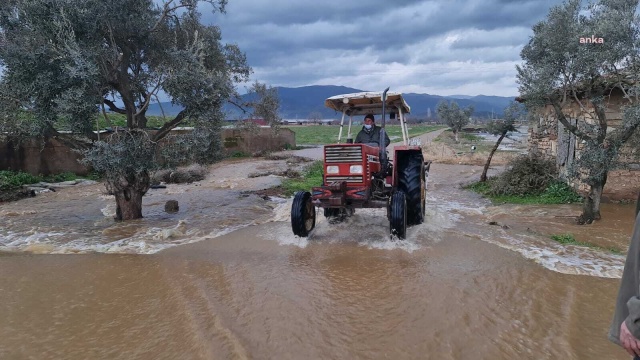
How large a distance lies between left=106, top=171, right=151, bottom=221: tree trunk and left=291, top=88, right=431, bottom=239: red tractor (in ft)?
12.8

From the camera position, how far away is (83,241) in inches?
297

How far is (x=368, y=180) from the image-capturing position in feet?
23.2

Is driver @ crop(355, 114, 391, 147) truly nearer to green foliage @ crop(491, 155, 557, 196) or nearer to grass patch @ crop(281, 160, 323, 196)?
grass patch @ crop(281, 160, 323, 196)

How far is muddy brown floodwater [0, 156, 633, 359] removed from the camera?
3.75 m

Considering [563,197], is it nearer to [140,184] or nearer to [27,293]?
[140,184]

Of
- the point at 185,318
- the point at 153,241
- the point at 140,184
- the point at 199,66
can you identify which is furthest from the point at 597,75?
the point at 140,184

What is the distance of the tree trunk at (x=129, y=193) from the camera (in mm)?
8781

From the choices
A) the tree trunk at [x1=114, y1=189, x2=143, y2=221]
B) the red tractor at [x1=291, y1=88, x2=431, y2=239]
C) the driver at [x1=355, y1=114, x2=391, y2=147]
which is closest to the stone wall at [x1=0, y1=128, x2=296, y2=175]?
the tree trunk at [x1=114, y1=189, x2=143, y2=221]

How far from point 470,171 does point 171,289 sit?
15285 millimetres

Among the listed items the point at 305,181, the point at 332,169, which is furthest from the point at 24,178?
the point at 332,169

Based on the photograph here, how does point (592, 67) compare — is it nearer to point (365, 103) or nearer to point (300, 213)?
point (365, 103)

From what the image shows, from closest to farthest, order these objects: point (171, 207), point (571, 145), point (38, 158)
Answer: point (171, 207), point (571, 145), point (38, 158)

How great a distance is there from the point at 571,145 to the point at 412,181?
6.03 meters

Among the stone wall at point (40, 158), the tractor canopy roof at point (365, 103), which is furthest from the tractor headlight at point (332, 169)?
the stone wall at point (40, 158)
